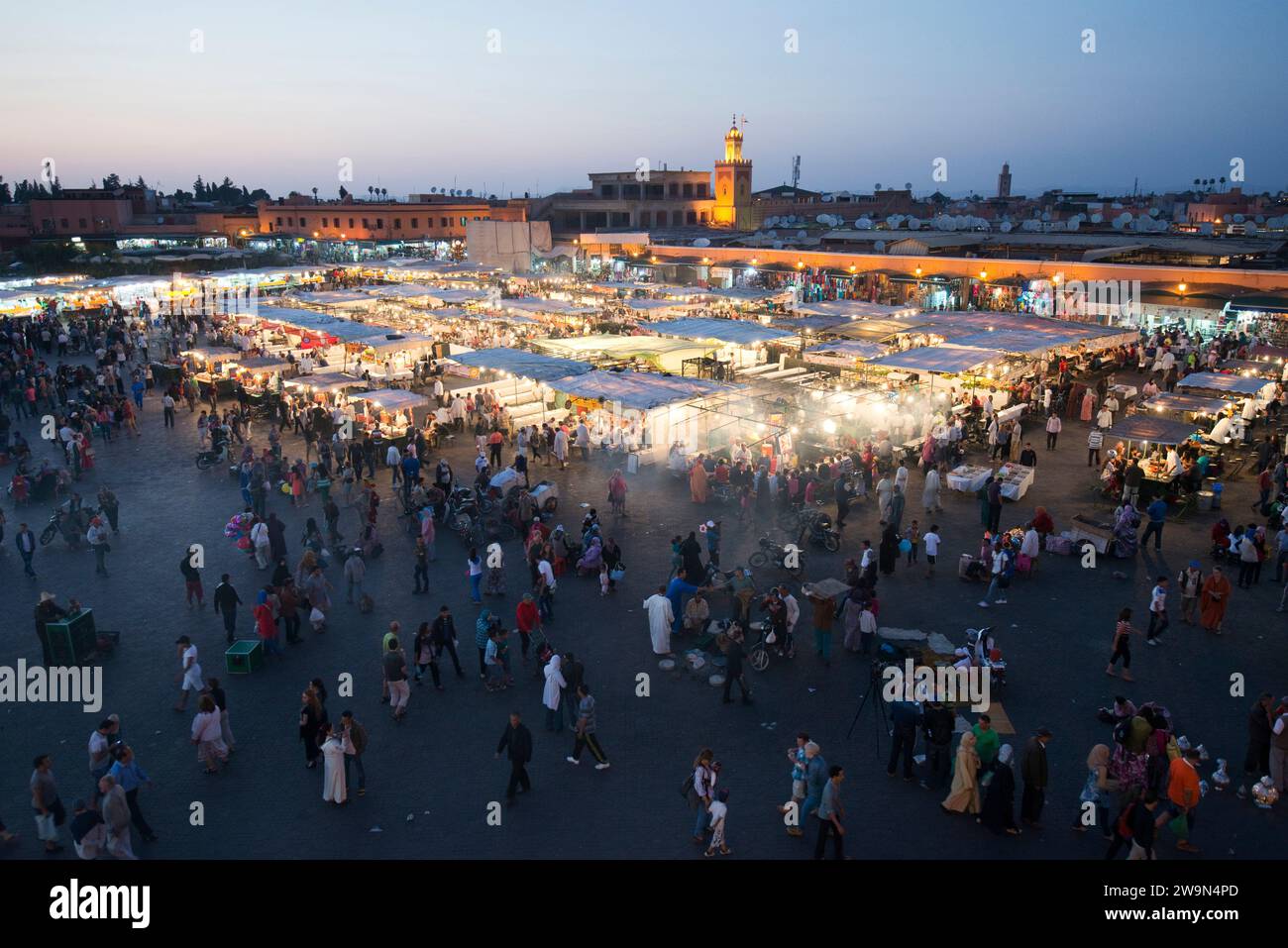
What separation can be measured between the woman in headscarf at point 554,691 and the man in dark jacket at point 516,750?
917 mm

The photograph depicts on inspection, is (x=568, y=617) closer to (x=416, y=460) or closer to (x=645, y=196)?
(x=416, y=460)

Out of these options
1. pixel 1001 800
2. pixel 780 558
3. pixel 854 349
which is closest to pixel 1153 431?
pixel 780 558

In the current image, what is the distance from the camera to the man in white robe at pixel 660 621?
9.12 meters

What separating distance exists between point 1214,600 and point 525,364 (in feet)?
46.9

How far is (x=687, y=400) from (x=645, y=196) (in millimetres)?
55365

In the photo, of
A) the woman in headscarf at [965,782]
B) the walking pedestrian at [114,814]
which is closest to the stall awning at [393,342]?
the walking pedestrian at [114,814]

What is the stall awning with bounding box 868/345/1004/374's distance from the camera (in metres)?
18.7

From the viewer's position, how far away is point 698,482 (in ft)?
47.2

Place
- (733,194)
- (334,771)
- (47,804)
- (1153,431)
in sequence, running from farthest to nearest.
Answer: (733,194) < (1153,431) < (334,771) < (47,804)

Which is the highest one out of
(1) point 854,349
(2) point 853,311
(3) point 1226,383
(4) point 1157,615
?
(2) point 853,311

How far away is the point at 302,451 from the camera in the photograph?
1795 cm

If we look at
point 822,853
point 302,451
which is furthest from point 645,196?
point 822,853

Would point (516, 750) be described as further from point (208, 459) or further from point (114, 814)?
point (208, 459)
